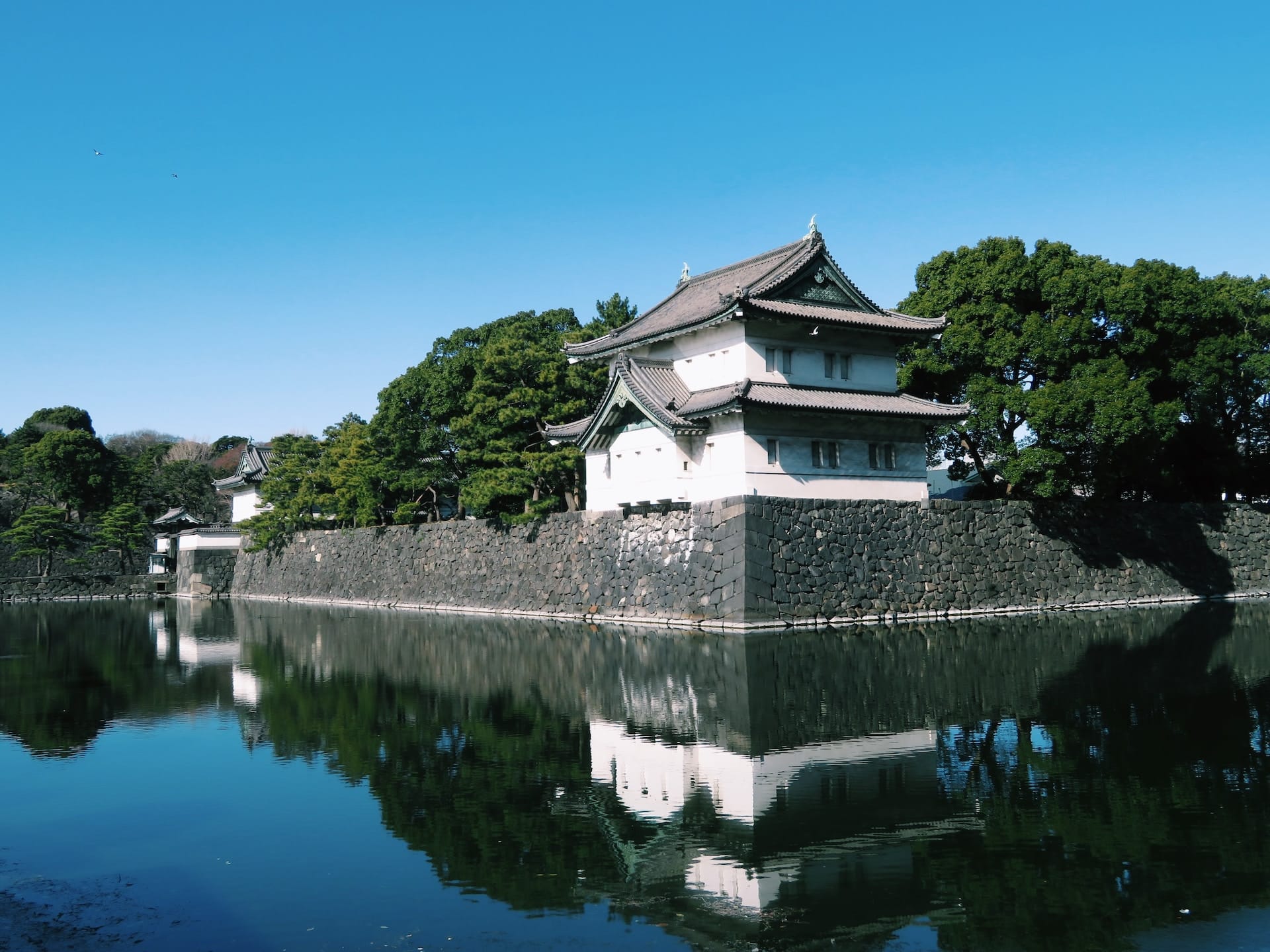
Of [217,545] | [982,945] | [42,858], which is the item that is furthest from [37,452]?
[982,945]

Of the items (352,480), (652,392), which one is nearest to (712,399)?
(652,392)

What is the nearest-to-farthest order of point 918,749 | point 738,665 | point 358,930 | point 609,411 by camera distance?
1. point 358,930
2. point 918,749
3. point 738,665
4. point 609,411

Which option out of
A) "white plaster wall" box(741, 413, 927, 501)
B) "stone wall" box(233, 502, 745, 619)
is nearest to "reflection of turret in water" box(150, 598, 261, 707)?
"stone wall" box(233, 502, 745, 619)

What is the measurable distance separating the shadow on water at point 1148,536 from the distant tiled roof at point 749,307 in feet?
22.9

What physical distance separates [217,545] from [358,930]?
51.6 meters

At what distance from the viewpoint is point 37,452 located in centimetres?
5809

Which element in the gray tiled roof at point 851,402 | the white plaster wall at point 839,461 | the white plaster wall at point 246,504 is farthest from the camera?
the white plaster wall at point 246,504

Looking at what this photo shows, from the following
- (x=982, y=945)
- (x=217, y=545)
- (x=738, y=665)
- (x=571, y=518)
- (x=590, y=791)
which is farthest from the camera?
(x=217, y=545)

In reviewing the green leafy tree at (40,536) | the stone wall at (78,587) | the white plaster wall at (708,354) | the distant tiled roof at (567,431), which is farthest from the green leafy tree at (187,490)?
the white plaster wall at (708,354)

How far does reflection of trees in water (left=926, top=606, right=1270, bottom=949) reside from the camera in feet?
20.9

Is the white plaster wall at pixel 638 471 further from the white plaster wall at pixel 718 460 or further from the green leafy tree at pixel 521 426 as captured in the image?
the green leafy tree at pixel 521 426

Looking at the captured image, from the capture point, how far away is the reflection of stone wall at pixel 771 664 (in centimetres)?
1302

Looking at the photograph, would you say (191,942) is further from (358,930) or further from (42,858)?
(42,858)

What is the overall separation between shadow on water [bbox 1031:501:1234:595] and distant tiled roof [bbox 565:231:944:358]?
6.99 meters
